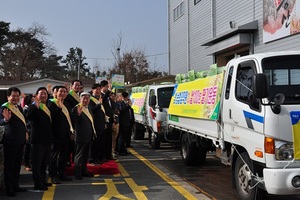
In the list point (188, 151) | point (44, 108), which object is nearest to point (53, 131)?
point (44, 108)

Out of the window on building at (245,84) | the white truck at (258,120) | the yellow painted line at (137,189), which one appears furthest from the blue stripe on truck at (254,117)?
the yellow painted line at (137,189)

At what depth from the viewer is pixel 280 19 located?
13719 millimetres

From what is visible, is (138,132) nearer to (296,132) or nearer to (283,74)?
(283,74)

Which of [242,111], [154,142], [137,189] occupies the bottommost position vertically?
[137,189]

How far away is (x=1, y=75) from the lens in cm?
5844

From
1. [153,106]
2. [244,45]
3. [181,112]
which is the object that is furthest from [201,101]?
[244,45]

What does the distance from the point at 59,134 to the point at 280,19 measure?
32.3 ft

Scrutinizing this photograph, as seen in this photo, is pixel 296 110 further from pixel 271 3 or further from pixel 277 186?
pixel 271 3

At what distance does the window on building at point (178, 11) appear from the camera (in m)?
29.0

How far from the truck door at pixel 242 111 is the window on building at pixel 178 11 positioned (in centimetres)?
2359

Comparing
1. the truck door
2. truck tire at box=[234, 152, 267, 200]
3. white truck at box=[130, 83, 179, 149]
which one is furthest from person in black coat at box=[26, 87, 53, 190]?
white truck at box=[130, 83, 179, 149]

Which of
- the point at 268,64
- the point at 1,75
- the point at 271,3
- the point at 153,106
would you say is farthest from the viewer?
the point at 1,75

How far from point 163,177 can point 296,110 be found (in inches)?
155

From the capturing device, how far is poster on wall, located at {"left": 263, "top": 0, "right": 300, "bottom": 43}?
42.0 feet
